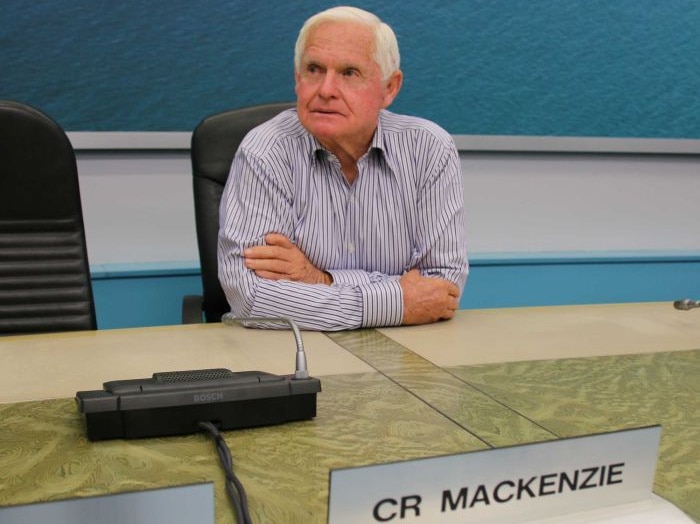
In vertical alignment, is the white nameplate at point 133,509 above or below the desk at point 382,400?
above

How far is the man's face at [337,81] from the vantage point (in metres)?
1.76

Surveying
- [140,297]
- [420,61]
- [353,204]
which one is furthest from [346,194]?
[420,61]

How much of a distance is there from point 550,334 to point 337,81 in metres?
0.69

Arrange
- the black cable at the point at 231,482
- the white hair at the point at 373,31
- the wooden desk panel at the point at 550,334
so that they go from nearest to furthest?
the black cable at the point at 231,482
the wooden desk panel at the point at 550,334
the white hair at the point at 373,31

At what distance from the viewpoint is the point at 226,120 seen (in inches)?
77.9

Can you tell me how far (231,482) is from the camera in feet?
2.70

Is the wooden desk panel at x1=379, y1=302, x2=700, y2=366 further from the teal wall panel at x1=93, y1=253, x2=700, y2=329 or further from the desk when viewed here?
the teal wall panel at x1=93, y1=253, x2=700, y2=329

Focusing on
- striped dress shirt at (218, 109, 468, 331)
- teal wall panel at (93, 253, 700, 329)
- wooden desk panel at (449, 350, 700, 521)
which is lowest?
teal wall panel at (93, 253, 700, 329)

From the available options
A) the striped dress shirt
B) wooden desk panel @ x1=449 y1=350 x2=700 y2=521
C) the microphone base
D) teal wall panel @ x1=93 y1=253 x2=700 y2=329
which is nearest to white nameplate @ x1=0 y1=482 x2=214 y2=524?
the microphone base

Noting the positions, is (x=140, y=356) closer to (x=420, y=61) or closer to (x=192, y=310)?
(x=192, y=310)

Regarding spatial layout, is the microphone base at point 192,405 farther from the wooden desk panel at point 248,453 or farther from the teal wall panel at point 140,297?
the teal wall panel at point 140,297

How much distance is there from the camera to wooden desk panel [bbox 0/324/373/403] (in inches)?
46.8

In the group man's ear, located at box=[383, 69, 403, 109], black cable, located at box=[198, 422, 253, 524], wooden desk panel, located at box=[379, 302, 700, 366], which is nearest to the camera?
black cable, located at box=[198, 422, 253, 524]

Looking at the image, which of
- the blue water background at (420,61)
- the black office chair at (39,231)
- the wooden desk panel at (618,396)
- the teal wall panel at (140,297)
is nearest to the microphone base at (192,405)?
the wooden desk panel at (618,396)
